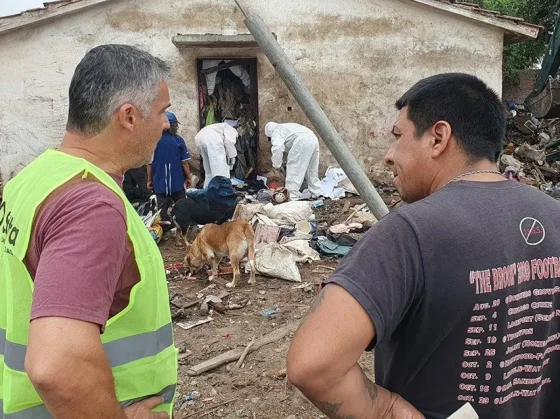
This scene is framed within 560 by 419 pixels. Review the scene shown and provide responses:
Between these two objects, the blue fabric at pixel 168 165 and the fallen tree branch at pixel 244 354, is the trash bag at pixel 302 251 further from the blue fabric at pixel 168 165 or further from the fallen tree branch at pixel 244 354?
the fallen tree branch at pixel 244 354

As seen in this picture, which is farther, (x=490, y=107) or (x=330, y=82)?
(x=330, y=82)

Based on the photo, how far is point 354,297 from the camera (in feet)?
4.04

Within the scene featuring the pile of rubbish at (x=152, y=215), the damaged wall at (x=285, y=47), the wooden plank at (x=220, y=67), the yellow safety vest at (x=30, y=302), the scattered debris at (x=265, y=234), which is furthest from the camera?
the wooden plank at (x=220, y=67)

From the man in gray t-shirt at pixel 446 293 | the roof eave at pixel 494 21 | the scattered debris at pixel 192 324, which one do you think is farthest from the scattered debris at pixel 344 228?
Result: the man in gray t-shirt at pixel 446 293

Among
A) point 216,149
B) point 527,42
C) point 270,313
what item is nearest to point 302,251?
point 270,313

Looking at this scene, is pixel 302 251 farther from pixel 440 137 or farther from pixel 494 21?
pixel 494 21

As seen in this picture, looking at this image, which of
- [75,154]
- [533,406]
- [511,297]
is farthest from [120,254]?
[533,406]

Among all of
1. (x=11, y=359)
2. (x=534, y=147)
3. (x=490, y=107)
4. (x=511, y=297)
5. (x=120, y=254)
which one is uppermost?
(x=490, y=107)

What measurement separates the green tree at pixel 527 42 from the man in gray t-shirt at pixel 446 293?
647 inches

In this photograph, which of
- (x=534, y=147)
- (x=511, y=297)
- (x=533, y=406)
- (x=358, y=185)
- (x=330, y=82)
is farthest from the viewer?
(x=534, y=147)

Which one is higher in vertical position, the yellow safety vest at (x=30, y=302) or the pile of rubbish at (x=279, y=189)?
the yellow safety vest at (x=30, y=302)

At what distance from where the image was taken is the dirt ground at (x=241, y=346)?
159 inches

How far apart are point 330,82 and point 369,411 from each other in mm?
10772

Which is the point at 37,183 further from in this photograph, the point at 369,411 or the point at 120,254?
the point at 369,411
